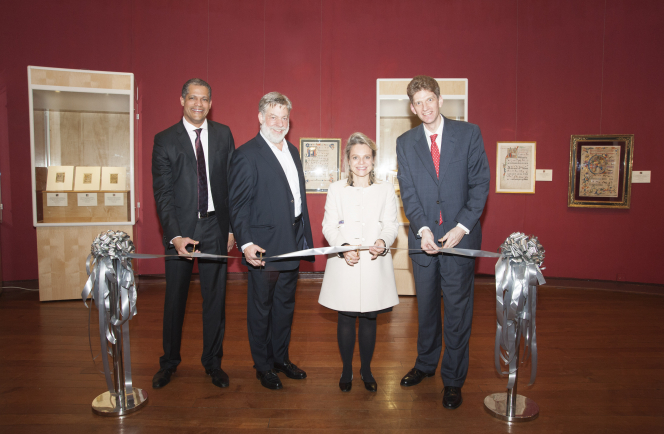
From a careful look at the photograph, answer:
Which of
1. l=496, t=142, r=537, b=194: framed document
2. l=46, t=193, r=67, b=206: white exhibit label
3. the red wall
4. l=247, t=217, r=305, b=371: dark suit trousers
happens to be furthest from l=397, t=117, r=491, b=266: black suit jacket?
l=46, t=193, r=67, b=206: white exhibit label

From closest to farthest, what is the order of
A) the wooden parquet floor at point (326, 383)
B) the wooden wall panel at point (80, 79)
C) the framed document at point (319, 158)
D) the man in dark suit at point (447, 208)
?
the wooden parquet floor at point (326, 383), the man in dark suit at point (447, 208), the wooden wall panel at point (80, 79), the framed document at point (319, 158)

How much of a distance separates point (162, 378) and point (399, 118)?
4325 mm

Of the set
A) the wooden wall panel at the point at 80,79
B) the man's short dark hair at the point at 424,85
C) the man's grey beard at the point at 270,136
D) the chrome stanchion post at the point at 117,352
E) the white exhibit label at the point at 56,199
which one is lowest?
the chrome stanchion post at the point at 117,352

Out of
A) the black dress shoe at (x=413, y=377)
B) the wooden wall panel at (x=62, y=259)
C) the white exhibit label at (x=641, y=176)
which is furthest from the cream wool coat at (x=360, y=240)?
the white exhibit label at (x=641, y=176)

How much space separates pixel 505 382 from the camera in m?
2.75

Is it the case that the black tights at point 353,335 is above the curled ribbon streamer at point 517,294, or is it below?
below

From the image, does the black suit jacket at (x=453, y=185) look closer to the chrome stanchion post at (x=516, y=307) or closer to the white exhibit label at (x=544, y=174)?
the chrome stanchion post at (x=516, y=307)

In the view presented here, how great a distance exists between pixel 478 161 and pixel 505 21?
3988 mm

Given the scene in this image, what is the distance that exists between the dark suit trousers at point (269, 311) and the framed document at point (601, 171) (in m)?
4.45

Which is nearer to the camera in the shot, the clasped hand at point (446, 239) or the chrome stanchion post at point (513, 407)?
the chrome stanchion post at point (513, 407)

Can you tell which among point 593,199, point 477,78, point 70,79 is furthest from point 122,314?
point 593,199

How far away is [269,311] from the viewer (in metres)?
2.68

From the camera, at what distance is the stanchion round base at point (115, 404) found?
233cm

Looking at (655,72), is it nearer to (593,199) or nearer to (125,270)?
(593,199)
